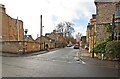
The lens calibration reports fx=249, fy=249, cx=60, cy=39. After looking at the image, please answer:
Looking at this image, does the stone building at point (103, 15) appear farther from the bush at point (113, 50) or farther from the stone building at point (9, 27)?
the stone building at point (9, 27)

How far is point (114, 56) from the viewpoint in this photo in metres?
26.5

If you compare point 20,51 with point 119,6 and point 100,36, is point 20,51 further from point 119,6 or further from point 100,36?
point 119,6

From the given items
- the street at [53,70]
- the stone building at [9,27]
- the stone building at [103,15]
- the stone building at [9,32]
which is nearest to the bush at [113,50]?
the street at [53,70]

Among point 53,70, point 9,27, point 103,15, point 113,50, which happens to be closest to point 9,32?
point 9,27

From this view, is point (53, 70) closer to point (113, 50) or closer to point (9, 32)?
point (113, 50)

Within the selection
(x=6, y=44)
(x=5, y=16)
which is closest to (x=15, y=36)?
(x=5, y=16)

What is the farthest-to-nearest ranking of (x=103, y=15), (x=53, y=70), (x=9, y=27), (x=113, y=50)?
(x=9, y=27), (x=103, y=15), (x=113, y=50), (x=53, y=70)

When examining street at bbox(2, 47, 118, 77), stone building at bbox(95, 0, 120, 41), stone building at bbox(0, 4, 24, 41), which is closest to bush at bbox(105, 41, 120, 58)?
street at bbox(2, 47, 118, 77)

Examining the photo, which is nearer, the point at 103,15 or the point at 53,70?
the point at 53,70

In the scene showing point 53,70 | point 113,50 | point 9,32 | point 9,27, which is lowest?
point 53,70

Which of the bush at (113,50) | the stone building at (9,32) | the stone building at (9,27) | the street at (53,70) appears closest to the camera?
the street at (53,70)

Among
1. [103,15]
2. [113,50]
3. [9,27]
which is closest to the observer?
[113,50]

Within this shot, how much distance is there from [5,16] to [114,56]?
3593cm

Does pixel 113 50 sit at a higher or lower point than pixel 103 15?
lower
